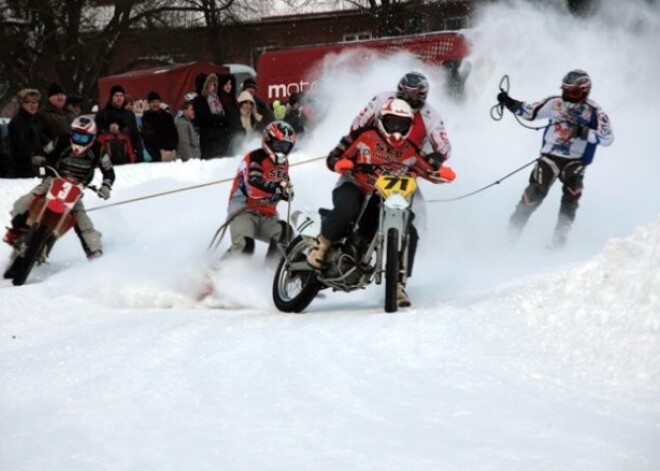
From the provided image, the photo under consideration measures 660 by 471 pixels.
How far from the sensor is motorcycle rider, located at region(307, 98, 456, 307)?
337 inches

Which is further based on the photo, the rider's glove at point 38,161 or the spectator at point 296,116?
the spectator at point 296,116

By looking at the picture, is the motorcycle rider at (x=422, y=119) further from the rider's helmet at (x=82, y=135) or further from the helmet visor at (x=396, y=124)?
the rider's helmet at (x=82, y=135)

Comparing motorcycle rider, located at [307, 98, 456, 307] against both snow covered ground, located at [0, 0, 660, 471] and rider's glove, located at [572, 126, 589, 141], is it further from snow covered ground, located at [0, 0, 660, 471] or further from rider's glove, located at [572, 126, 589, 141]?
rider's glove, located at [572, 126, 589, 141]

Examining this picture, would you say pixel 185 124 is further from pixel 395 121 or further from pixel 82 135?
pixel 395 121

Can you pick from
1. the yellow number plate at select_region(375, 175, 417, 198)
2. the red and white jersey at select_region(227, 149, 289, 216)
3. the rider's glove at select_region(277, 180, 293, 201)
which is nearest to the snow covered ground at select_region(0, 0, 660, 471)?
the red and white jersey at select_region(227, 149, 289, 216)

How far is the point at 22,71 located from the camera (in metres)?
34.4

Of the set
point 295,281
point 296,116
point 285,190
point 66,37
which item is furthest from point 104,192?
point 66,37

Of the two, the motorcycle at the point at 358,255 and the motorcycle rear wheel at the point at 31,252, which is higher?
the motorcycle at the point at 358,255

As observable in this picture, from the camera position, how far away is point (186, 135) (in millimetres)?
17656

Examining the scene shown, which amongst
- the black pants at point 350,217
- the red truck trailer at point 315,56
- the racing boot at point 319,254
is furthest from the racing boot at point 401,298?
the red truck trailer at point 315,56

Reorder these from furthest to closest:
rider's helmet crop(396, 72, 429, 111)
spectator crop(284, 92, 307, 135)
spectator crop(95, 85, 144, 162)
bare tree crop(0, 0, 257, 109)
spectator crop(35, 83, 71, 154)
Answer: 1. bare tree crop(0, 0, 257, 109)
2. spectator crop(284, 92, 307, 135)
3. spectator crop(95, 85, 144, 162)
4. spectator crop(35, 83, 71, 154)
5. rider's helmet crop(396, 72, 429, 111)

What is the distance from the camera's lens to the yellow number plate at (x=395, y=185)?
822 cm

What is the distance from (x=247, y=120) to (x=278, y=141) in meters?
7.04

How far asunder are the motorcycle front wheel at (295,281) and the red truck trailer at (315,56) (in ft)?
31.8
